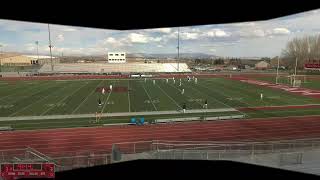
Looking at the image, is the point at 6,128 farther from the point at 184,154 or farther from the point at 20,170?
the point at 184,154

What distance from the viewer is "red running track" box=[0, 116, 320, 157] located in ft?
62.8

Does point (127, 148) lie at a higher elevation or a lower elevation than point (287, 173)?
lower

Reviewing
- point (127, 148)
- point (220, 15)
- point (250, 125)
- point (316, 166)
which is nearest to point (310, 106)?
point (250, 125)

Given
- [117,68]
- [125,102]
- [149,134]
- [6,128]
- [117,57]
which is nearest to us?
[149,134]

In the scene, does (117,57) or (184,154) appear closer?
(184,154)

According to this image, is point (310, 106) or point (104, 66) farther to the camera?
point (104, 66)

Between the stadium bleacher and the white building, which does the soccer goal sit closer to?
the stadium bleacher

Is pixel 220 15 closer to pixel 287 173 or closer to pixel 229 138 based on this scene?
pixel 287 173

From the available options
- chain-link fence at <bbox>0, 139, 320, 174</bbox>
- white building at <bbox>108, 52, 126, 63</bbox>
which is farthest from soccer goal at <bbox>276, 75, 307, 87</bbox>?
white building at <bbox>108, 52, 126, 63</bbox>

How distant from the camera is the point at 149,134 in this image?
21.3 metres

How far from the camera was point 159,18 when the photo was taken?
8.43m

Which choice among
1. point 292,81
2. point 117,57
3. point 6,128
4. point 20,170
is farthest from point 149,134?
point 117,57

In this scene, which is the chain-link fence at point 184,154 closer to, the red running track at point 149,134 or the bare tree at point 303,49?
the red running track at point 149,134

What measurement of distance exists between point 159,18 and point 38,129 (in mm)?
16683
